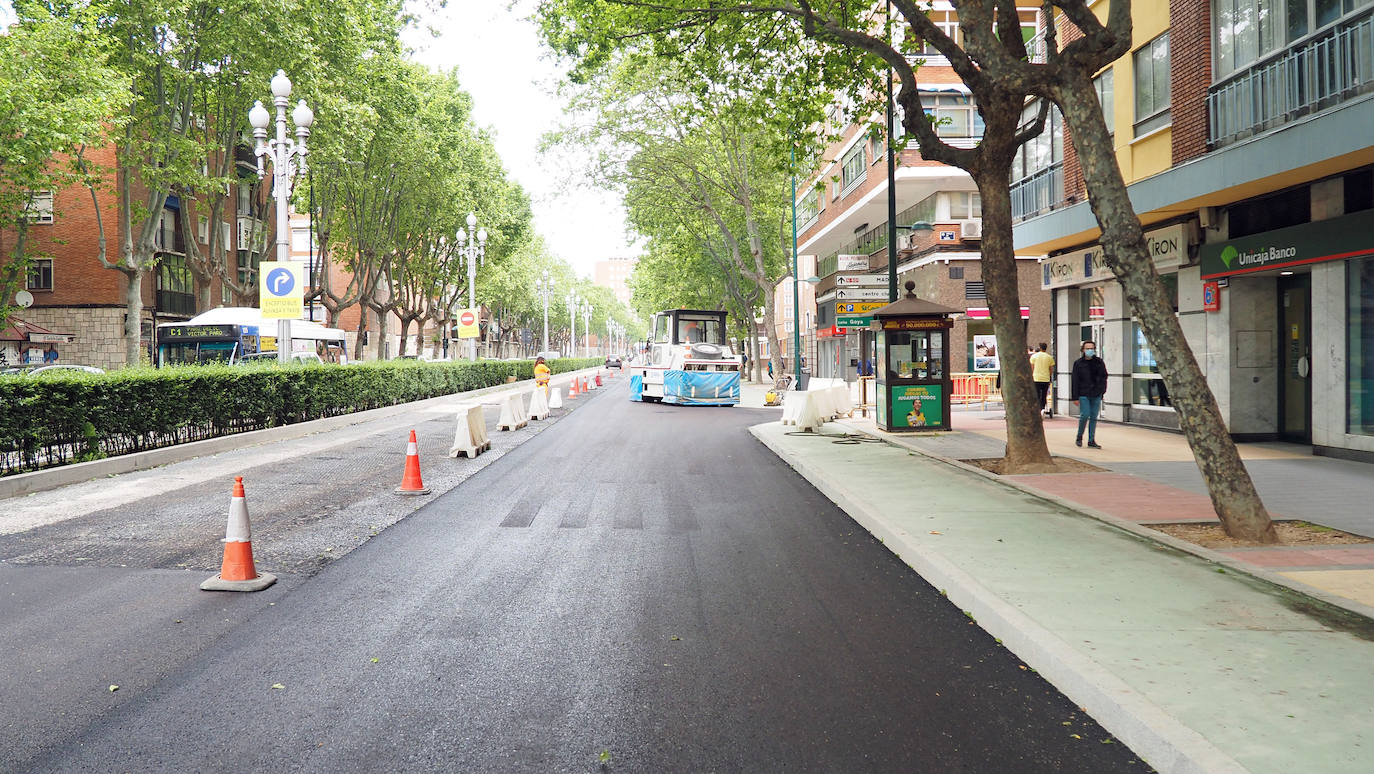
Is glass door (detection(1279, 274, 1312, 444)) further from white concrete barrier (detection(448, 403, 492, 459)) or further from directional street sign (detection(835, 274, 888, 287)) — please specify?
white concrete barrier (detection(448, 403, 492, 459))

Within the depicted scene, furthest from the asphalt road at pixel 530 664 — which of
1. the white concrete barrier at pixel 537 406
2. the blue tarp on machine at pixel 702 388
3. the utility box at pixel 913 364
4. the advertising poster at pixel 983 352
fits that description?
the advertising poster at pixel 983 352

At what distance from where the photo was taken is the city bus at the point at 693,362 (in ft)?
100

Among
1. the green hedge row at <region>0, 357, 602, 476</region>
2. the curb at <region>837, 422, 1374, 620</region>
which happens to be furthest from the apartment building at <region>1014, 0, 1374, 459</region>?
the green hedge row at <region>0, 357, 602, 476</region>

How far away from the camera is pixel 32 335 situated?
35.0m

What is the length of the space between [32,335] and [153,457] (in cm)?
2840

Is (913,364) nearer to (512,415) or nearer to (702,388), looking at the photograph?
(512,415)

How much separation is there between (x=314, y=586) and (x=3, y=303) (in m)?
33.1

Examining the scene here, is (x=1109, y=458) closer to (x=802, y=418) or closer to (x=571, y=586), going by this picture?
(x=802, y=418)

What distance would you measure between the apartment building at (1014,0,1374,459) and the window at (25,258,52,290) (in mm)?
38300

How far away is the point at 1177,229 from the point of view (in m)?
16.0

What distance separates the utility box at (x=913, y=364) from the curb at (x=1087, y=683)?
11257 millimetres

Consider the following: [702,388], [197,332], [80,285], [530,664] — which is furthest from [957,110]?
[80,285]

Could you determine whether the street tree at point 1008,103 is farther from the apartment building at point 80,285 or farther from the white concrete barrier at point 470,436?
the apartment building at point 80,285

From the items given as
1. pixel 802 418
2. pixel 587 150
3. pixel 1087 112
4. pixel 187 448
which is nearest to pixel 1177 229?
pixel 802 418
